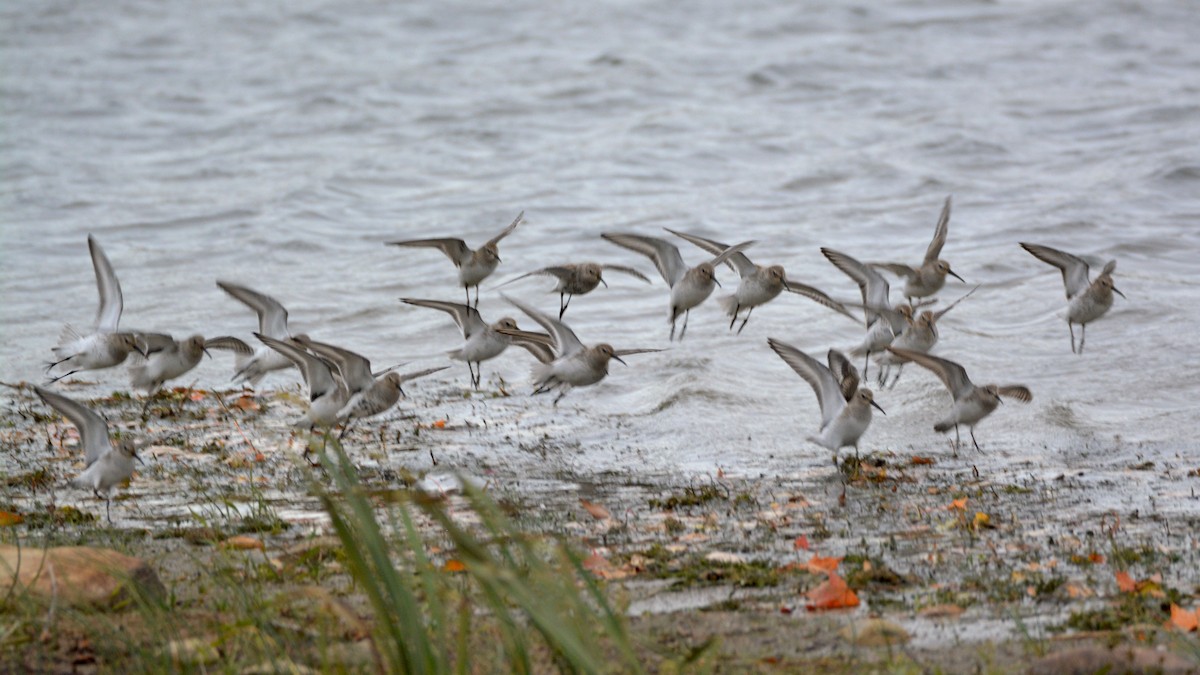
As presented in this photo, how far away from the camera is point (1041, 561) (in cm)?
541

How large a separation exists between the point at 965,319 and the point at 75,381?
24.0 feet

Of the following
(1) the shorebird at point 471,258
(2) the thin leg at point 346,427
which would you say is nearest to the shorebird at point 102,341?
(2) the thin leg at point 346,427

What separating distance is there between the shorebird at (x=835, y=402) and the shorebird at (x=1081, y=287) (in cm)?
230

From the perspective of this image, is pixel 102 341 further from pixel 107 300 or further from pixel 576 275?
pixel 576 275

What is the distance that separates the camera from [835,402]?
7.88 meters

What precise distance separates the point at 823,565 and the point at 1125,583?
3.51 feet

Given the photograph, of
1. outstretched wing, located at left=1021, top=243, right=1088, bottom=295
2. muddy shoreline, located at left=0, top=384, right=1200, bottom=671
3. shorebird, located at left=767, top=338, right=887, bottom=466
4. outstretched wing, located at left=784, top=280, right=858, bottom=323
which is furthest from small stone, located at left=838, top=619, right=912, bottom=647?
outstretched wing, located at left=1021, top=243, right=1088, bottom=295

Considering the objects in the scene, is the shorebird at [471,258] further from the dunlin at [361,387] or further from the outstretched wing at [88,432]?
the outstretched wing at [88,432]

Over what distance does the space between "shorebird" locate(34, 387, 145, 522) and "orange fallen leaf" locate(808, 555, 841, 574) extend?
10.9 feet

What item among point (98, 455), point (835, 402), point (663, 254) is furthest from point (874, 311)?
point (98, 455)

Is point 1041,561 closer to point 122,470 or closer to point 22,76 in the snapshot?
point 122,470

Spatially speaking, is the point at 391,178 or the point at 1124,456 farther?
the point at 391,178

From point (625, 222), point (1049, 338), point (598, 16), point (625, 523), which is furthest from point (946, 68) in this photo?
point (625, 523)

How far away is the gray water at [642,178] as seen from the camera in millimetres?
10031
